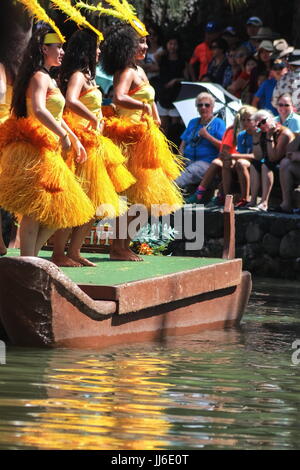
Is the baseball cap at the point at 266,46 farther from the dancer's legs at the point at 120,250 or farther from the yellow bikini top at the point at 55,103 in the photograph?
the yellow bikini top at the point at 55,103

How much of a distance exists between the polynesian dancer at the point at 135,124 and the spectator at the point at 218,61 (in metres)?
6.78

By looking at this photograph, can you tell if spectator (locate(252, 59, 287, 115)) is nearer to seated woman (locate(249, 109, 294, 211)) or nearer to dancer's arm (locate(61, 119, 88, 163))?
seated woman (locate(249, 109, 294, 211))

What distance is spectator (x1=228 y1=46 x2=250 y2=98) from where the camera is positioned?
15039 mm

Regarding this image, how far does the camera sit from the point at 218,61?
15.7 metres

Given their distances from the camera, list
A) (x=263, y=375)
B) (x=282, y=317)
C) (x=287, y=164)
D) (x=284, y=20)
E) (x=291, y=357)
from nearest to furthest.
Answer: (x=263, y=375)
(x=291, y=357)
(x=282, y=317)
(x=287, y=164)
(x=284, y=20)

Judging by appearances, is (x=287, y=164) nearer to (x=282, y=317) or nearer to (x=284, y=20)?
(x=282, y=317)

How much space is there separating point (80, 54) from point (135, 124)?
0.73 meters

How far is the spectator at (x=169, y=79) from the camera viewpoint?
51.4 feet

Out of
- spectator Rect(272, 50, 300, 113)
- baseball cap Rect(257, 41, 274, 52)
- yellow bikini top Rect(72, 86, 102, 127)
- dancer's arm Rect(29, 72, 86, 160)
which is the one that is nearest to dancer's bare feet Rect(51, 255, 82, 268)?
yellow bikini top Rect(72, 86, 102, 127)

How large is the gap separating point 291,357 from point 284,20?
9.92 meters

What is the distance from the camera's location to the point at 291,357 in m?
7.70

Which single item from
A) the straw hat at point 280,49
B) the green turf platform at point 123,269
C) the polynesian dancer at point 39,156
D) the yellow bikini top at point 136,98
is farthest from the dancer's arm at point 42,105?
the straw hat at point 280,49
